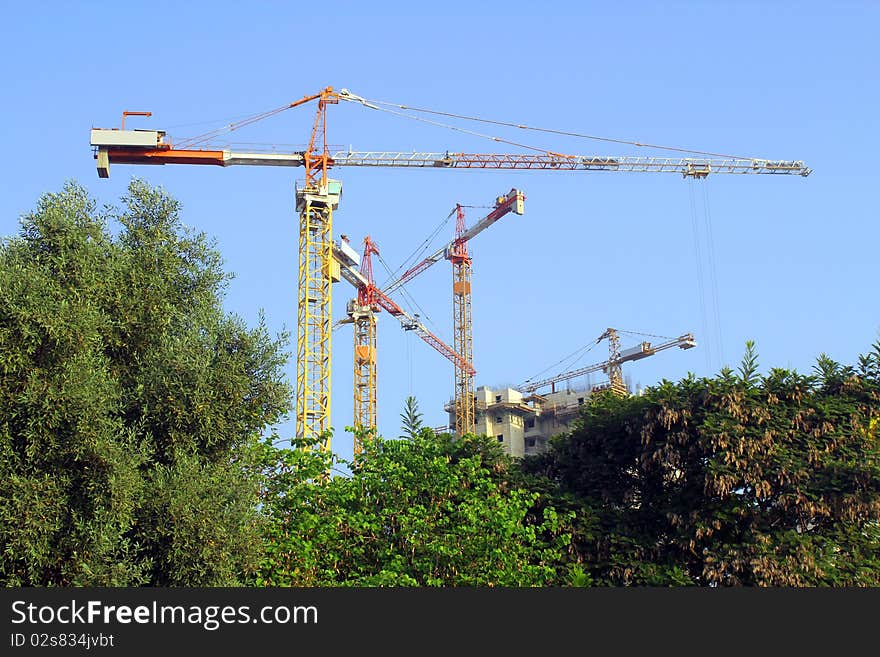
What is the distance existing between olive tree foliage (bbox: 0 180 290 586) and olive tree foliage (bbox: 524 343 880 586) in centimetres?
1197

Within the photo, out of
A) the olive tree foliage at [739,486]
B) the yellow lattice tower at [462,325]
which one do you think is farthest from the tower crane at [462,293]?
the olive tree foliage at [739,486]

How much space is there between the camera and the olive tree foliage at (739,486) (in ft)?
104

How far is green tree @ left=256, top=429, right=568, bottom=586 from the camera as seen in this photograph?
27.1 m

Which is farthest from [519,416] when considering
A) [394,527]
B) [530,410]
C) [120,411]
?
[120,411]

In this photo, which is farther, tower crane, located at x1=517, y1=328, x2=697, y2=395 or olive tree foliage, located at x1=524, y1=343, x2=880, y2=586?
tower crane, located at x1=517, y1=328, x2=697, y2=395

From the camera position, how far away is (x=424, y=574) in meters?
27.4

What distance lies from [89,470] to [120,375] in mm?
2901

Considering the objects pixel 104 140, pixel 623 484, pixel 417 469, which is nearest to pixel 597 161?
pixel 104 140

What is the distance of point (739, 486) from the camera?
107 feet

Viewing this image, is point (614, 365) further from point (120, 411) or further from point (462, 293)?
point (120, 411)

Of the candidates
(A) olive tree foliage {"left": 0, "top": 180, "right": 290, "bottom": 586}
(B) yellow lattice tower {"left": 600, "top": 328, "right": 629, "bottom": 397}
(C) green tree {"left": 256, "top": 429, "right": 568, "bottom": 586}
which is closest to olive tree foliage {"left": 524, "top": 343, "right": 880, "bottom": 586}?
(C) green tree {"left": 256, "top": 429, "right": 568, "bottom": 586}

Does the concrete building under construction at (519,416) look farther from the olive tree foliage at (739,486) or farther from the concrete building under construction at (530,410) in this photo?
the olive tree foliage at (739,486)

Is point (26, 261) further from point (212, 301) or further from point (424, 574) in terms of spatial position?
point (424, 574)

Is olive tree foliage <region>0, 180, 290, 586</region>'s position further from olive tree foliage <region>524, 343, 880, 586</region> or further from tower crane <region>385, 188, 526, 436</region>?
tower crane <region>385, 188, 526, 436</region>
